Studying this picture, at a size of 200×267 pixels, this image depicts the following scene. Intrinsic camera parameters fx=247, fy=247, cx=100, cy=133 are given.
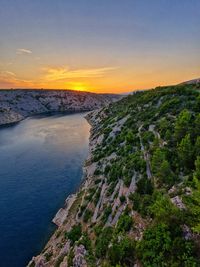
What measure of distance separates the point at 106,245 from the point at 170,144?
14076 millimetres

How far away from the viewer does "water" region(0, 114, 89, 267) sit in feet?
103

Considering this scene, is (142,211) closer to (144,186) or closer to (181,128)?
(144,186)

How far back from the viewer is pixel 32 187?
4672 centimetres

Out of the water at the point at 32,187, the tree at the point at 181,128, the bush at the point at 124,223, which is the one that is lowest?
the water at the point at 32,187

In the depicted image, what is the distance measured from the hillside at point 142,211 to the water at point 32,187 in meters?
3.04

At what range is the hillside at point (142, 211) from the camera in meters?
17.3

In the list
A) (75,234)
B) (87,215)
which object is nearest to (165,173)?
(87,215)

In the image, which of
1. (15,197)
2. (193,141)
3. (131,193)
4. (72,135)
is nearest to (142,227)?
(131,193)

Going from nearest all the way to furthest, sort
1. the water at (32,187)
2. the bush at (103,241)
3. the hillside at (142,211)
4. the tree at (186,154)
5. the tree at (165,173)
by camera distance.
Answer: the hillside at (142,211) → the bush at (103,241) → the tree at (165,173) → the tree at (186,154) → the water at (32,187)

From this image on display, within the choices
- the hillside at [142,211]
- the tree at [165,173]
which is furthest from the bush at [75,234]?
the tree at [165,173]

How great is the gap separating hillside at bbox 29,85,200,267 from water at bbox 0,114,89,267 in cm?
304

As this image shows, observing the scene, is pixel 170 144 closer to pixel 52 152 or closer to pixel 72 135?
pixel 52 152

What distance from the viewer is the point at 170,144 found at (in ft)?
96.5

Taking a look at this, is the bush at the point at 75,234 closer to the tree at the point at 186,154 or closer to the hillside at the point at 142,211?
the hillside at the point at 142,211
